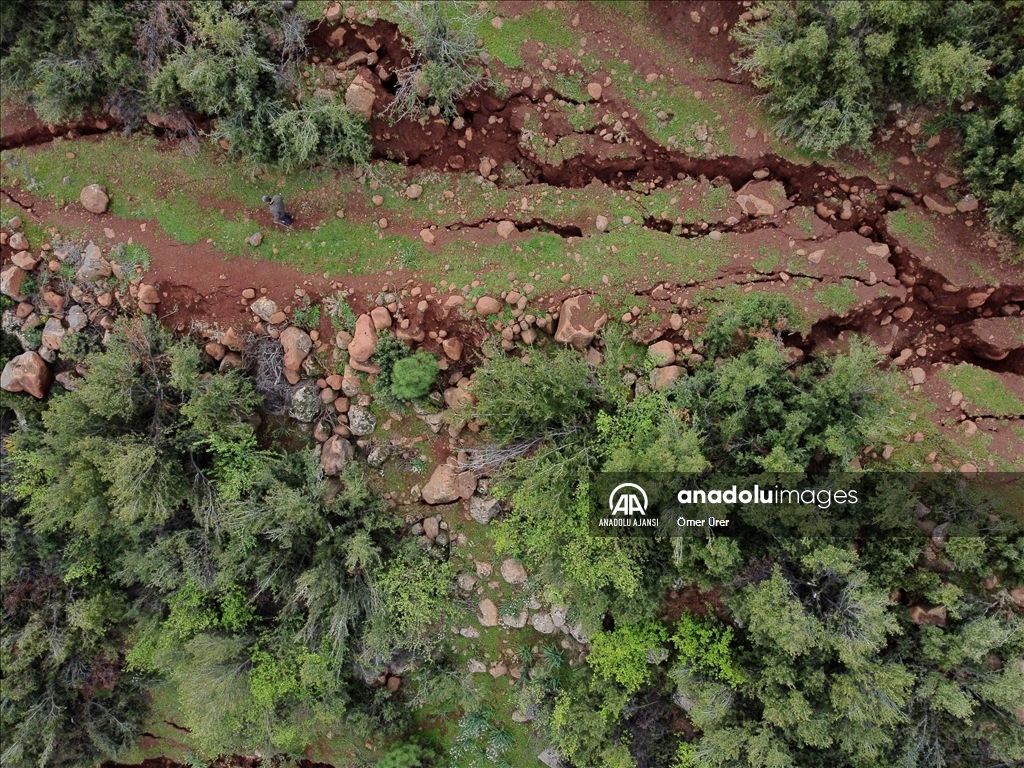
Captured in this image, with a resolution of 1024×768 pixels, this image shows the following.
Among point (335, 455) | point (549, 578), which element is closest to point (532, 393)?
point (549, 578)

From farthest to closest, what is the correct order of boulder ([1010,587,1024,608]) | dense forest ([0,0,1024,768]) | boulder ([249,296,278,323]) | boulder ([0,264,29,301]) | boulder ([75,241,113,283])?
1. boulder ([0,264,29,301])
2. boulder ([75,241,113,283])
3. boulder ([249,296,278,323])
4. boulder ([1010,587,1024,608])
5. dense forest ([0,0,1024,768])

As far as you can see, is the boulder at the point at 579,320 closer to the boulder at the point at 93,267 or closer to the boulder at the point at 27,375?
the boulder at the point at 93,267

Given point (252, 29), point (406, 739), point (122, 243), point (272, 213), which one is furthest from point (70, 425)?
point (406, 739)

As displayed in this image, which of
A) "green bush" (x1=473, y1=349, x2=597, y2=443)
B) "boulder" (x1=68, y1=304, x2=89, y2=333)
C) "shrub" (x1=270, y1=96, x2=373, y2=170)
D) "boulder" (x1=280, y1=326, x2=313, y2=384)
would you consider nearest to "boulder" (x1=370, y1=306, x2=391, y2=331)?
"boulder" (x1=280, y1=326, x2=313, y2=384)

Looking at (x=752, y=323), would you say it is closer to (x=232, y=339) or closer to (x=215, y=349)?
(x=232, y=339)

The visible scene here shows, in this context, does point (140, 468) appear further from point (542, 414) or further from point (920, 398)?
point (920, 398)

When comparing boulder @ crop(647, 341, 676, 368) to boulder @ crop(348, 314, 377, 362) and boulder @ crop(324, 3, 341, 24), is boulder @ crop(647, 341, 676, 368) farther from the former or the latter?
boulder @ crop(324, 3, 341, 24)
